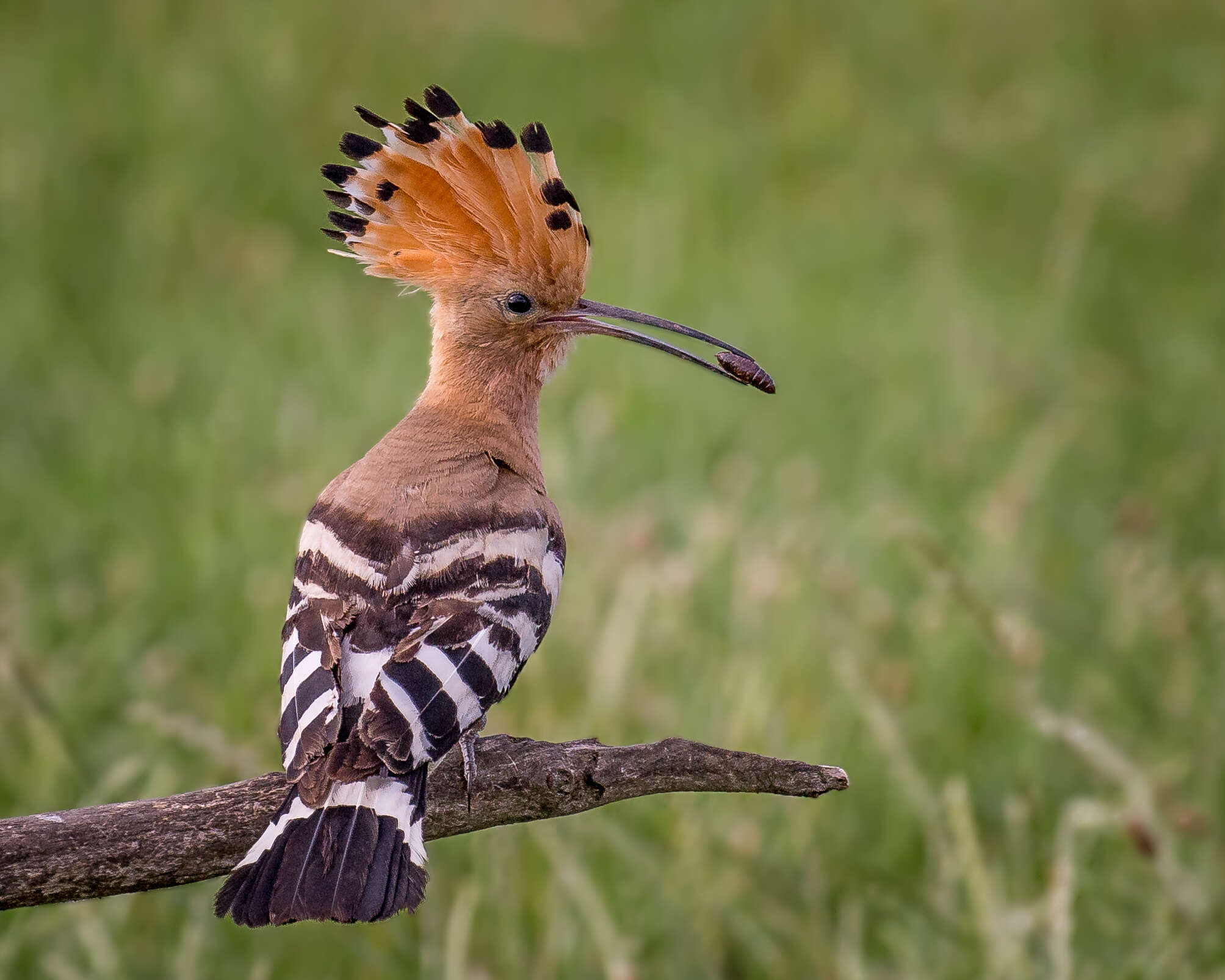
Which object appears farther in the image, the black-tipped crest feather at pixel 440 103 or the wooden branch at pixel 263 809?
the black-tipped crest feather at pixel 440 103

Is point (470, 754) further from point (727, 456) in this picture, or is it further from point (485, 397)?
point (727, 456)

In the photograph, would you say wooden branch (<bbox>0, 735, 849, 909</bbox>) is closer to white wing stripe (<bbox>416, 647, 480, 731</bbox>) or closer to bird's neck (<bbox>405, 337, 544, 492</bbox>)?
white wing stripe (<bbox>416, 647, 480, 731</bbox>)

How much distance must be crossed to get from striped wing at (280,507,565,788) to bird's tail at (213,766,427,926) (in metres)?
0.03

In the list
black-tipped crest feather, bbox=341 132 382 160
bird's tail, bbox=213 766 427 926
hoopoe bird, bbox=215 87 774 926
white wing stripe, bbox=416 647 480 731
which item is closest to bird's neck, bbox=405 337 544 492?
hoopoe bird, bbox=215 87 774 926

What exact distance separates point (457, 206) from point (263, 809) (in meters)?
0.81

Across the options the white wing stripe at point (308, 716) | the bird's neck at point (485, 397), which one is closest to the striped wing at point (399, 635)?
the white wing stripe at point (308, 716)

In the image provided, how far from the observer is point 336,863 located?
1.27m

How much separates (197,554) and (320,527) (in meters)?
1.53

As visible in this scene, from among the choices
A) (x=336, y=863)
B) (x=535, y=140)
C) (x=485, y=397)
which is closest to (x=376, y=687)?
(x=336, y=863)

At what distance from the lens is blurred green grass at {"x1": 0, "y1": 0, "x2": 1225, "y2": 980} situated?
2.26 m

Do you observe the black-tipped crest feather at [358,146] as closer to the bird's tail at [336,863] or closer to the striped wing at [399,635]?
the striped wing at [399,635]

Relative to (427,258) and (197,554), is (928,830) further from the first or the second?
(197,554)

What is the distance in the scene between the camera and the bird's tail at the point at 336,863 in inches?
48.0

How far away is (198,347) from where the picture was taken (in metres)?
4.09
